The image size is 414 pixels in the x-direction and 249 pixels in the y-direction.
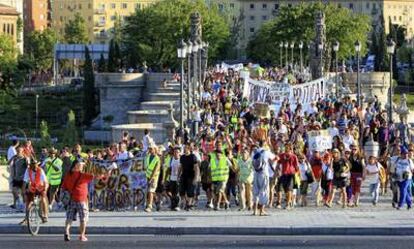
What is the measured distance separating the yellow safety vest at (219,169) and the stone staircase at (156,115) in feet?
45.0

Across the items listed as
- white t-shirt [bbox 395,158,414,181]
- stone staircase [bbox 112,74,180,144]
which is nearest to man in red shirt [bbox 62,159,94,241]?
white t-shirt [bbox 395,158,414,181]

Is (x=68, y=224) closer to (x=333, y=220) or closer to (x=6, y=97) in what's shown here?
(x=333, y=220)

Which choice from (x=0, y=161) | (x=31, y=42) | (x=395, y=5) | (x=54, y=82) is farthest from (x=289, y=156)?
(x=395, y=5)

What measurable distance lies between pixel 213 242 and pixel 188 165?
4970 mm

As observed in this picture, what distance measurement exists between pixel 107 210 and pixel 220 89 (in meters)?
26.6

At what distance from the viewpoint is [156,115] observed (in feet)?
188

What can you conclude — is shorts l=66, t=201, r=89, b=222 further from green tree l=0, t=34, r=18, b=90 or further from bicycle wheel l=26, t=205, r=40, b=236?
green tree l=0, t=34, r=18, b=90

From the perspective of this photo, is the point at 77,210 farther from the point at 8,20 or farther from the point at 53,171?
→ the point at 8,20

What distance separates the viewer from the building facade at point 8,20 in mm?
177000

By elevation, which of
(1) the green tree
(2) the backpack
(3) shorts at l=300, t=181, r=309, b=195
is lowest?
(3) shorts at l=300, t=181, r=309, b=195

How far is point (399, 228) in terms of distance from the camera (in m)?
25.6

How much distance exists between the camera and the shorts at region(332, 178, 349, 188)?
97.0 ft

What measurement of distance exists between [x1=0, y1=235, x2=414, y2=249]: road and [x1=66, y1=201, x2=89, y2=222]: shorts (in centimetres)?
48

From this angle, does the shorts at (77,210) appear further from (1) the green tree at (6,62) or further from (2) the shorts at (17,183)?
(1) the green tree at (6,62)
